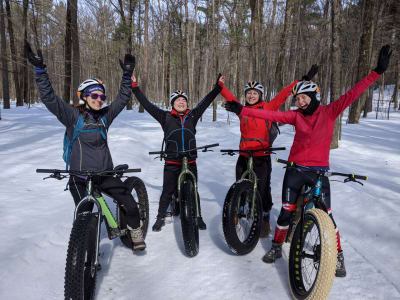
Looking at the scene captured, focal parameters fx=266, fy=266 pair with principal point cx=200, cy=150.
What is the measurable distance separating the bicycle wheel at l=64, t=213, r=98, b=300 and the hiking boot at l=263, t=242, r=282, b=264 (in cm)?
212

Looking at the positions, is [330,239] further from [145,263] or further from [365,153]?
[365,153]

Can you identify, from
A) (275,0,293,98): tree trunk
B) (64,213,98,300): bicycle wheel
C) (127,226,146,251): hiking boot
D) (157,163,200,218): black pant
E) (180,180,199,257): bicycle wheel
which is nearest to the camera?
(64,213,98,300): bicycle wheel

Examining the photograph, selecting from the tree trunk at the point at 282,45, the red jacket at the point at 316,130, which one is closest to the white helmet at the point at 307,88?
the red jacket at the point at 316,130

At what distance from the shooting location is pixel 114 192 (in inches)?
126

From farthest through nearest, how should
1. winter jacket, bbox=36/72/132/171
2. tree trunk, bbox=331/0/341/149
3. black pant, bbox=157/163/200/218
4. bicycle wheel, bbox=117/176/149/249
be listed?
tree trunk, bbox=331/0/341/149 < black pant, bbox=157/163/200/218 < bicycle wheel, bbox=117/176/149/249 < winter jacket, bbox=36/72/132/171

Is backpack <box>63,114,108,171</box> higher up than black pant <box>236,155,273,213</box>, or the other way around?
backpack <box>63,114,108,171</box>

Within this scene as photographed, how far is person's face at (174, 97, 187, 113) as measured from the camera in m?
4.16

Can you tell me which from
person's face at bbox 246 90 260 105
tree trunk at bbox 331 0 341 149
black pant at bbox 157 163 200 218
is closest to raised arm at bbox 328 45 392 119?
person's face at bbox 246 90 260 105

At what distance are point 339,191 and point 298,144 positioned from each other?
10.0ft

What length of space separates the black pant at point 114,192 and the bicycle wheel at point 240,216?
1.18 m

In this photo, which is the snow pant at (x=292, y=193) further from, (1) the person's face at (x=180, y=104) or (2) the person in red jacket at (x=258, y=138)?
(1) the person's face at (x=180, y=104)

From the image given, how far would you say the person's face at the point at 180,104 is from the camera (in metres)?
4.16

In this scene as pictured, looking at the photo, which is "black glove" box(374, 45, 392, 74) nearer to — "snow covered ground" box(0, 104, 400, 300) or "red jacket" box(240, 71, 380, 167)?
"red jacket" box(240, 71, 380, 167)

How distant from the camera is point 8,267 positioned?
10.1 ft
